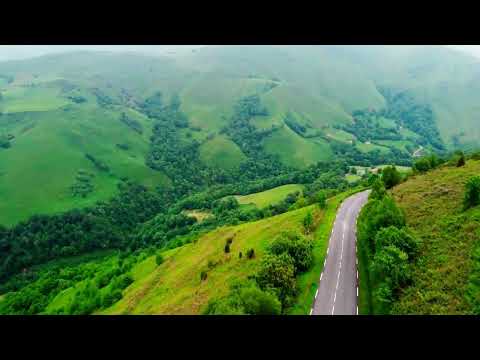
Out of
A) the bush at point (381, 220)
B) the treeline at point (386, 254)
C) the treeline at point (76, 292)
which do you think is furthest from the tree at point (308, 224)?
the treeline at point (76, 292)

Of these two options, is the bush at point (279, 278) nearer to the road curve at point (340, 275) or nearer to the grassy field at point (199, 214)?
the road curve at point (340, 275)

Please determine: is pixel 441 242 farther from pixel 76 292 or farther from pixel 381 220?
pixel 76 292

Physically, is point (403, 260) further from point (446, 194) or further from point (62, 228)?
point (62, 228)

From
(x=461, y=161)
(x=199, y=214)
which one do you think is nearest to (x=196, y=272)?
(x=461, y=161)
